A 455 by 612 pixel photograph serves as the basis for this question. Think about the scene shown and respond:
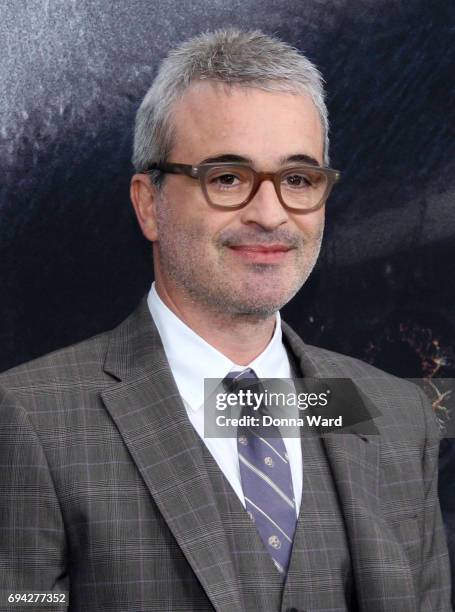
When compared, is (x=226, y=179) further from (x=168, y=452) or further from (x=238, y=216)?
(x=168, y=452)

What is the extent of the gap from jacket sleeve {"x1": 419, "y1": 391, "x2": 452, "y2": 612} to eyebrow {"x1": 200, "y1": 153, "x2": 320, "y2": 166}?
57 centimetres

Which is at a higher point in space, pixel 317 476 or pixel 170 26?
pixel 170 26

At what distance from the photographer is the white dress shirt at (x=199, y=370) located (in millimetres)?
1739

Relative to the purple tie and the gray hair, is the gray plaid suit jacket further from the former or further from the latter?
the gray hair

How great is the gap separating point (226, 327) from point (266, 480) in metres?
0.27

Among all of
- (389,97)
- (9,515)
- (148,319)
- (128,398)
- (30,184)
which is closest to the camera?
(9,515)

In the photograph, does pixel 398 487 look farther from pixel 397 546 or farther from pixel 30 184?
pixel 30 184

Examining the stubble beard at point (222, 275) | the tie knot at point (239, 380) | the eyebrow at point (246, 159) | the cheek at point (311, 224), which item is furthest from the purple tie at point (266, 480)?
the eyebrow at point (246, 159)

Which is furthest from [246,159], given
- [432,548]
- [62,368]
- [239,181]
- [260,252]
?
[432,548]

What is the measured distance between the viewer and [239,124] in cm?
171

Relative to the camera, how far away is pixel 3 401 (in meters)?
1.67

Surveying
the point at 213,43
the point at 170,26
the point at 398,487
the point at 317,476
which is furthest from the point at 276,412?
the point at 170,26

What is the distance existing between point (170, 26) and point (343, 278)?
1.99 ft

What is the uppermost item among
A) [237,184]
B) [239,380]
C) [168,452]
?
[237,184]
